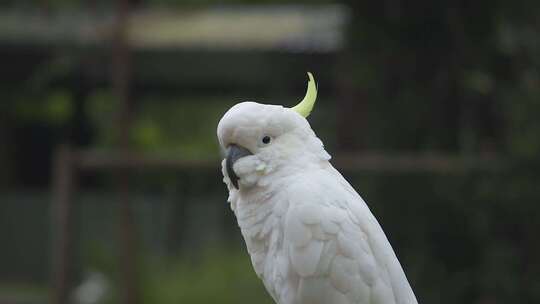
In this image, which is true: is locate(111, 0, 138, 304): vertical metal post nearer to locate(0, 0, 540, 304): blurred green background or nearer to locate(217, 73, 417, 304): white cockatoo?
locate(0, 0, 540, 304): blurred green background

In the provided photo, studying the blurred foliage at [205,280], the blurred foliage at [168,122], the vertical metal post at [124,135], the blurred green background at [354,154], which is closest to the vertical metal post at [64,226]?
the blurred green background at [354,154]

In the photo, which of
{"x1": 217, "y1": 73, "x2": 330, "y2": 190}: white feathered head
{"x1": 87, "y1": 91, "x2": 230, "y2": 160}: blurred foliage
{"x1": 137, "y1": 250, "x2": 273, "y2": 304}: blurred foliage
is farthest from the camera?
{"x1": 87, "y1": 91, "x2": 230, "y2": 160}: blurred foliage

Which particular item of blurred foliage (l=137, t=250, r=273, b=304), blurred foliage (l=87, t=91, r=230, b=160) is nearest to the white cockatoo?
blurred foliage (l=137, t=250, r=273, b=304)

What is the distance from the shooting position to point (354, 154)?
501cm

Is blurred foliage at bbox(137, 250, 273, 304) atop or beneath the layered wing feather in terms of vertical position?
beneath

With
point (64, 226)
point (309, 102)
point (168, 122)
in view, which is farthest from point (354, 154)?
point (168, 122)

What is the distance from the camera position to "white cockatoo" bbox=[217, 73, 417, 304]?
2.22 metres

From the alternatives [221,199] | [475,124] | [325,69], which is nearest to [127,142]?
[221,199]

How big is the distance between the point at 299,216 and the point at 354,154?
9.22 feet

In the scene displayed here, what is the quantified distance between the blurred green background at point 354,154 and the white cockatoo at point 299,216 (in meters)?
2.44

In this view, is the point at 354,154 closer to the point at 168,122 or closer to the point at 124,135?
the point at 124,135

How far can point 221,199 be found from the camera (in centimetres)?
561

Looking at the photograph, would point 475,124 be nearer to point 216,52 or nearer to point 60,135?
point 216,52

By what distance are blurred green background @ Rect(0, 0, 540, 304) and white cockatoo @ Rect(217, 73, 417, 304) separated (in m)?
2.44
